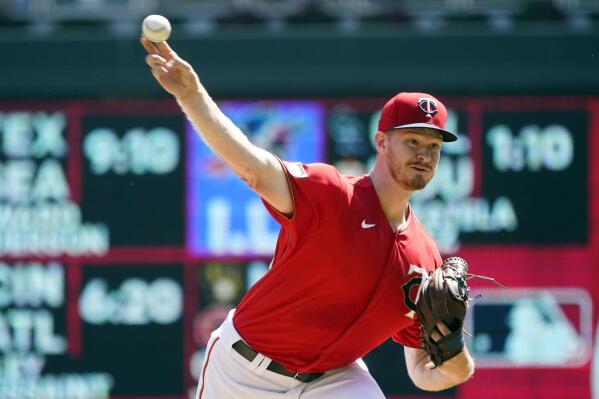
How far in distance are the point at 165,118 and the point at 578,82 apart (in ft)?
7.63

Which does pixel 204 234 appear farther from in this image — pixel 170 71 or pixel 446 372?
pixel 170 71

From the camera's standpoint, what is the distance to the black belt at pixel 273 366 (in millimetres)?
3969

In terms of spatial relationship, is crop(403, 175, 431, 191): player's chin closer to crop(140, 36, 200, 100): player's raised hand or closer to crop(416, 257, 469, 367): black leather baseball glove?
crop(416, 257, 469, 367): black leather baseball glove

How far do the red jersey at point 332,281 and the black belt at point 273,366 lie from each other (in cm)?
2

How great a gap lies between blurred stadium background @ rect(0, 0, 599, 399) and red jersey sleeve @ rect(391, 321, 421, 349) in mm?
2623

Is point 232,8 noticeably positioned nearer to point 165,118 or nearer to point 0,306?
point 165,118

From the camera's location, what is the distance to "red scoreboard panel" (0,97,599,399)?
6.85 m

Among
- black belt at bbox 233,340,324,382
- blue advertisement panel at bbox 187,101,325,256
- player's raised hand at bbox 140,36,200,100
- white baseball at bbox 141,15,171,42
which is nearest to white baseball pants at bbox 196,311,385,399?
black belt at bbox 233,340,324,382

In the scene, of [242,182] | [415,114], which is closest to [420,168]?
[415,114]

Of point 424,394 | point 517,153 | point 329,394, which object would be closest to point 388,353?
point 424,394

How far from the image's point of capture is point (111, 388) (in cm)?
689

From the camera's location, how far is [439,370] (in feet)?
13.2

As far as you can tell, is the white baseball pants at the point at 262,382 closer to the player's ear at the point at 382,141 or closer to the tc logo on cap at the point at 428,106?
the player's ear at the point at 382,141

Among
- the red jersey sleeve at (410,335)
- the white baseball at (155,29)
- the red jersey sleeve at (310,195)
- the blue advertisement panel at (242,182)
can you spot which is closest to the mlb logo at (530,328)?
the blue advertisement panel at (242,182)
